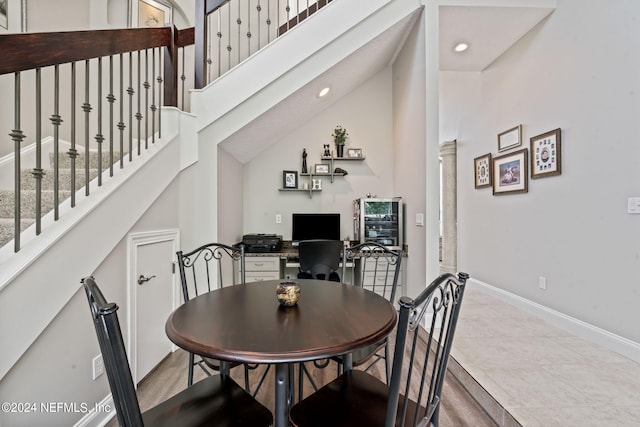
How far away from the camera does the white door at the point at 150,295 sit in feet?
6.30

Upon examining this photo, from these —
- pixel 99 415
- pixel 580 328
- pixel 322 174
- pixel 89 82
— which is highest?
pixel 89 82

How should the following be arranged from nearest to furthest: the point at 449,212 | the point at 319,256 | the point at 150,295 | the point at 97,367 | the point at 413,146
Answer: the point at 97,367
the point at 150,295
the point at 319,256
the point at 413,146
the point at 449,212

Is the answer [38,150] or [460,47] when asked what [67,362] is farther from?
[460,47]

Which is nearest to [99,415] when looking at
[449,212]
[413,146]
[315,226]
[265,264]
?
[265,264]

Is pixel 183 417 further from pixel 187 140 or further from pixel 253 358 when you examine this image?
pixel 187 140

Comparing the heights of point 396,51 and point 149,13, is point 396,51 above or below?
below

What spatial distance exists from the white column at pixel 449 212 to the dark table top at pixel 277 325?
3783 mm

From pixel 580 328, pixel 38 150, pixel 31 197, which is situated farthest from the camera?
pixel 580 328

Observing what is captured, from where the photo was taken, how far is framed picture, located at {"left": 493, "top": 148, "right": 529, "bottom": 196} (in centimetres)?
316

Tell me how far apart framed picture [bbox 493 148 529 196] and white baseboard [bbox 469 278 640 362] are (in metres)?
1.20

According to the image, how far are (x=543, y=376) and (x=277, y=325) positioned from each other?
186 centimetres

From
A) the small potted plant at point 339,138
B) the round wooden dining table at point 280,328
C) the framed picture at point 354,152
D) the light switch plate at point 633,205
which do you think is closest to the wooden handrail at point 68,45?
the round wooden dining table at point 280,328

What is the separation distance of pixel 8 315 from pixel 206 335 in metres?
0.82

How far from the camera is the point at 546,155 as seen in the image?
2.87 meters
